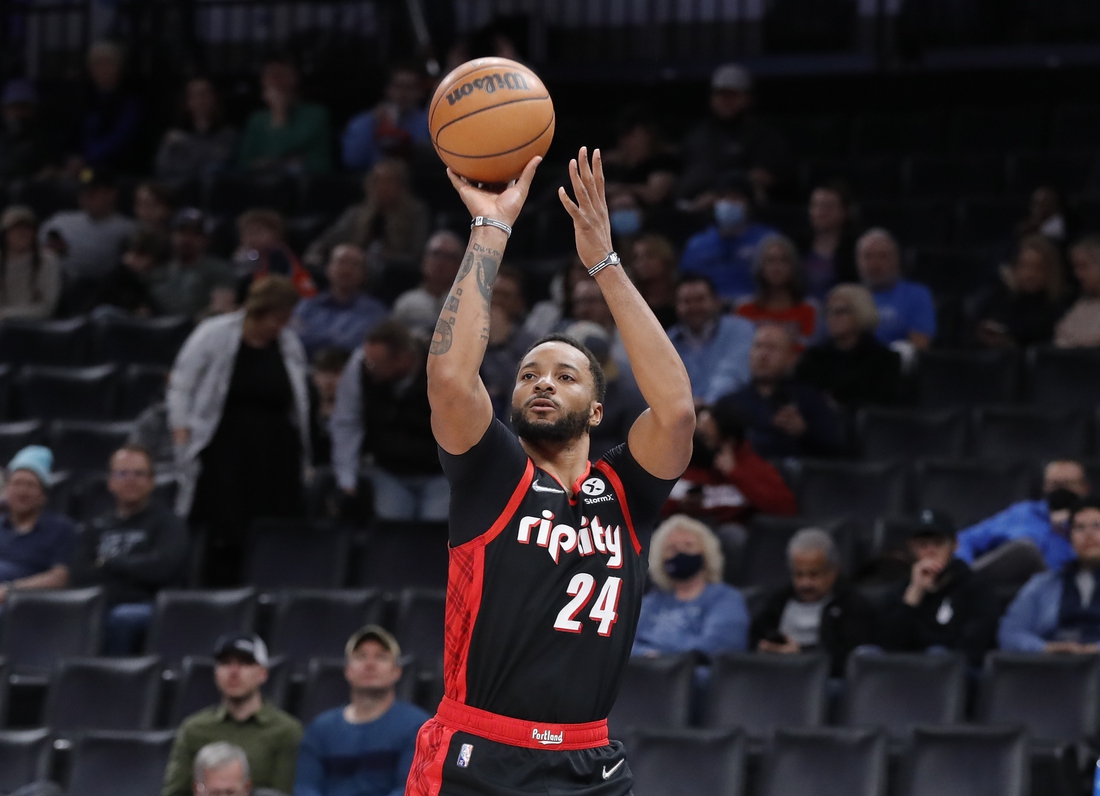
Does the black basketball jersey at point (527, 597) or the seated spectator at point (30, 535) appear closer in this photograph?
the black basketball jersey at point (527, 597)

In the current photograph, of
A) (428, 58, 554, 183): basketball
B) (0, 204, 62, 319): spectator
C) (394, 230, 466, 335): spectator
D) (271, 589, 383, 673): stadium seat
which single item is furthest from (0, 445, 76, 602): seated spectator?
(428, 58, 554, 183): basketball

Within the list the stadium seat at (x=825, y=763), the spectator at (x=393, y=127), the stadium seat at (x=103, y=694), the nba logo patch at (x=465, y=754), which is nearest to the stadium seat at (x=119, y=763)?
the stadium seat at (x=103, y=694)

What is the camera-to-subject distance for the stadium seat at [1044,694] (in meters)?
6.59

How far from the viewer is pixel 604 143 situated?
11617mm

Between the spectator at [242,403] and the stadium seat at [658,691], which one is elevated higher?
the spectator at [242,403]

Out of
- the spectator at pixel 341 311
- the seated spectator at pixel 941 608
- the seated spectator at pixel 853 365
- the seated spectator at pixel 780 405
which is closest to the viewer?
the seated spectator at pixel 941 608

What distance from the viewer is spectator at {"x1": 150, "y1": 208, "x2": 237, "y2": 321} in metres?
10.0

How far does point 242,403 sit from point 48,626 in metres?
1.31

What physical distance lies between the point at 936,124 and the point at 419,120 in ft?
10.9

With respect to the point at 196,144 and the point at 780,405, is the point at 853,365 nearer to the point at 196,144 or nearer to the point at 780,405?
the point at 780,405

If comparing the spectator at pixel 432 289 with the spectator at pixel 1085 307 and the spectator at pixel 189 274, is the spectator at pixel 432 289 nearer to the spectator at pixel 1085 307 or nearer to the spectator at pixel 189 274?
the spectator at pixel 189 274

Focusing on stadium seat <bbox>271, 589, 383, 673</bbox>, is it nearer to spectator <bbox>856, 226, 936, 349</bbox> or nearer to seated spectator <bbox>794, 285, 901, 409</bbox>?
seated spectator <bbox>794, 285, 901, 409</bbox>

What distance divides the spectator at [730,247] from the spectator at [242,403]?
8.21 feet

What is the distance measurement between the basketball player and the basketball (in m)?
0.09
